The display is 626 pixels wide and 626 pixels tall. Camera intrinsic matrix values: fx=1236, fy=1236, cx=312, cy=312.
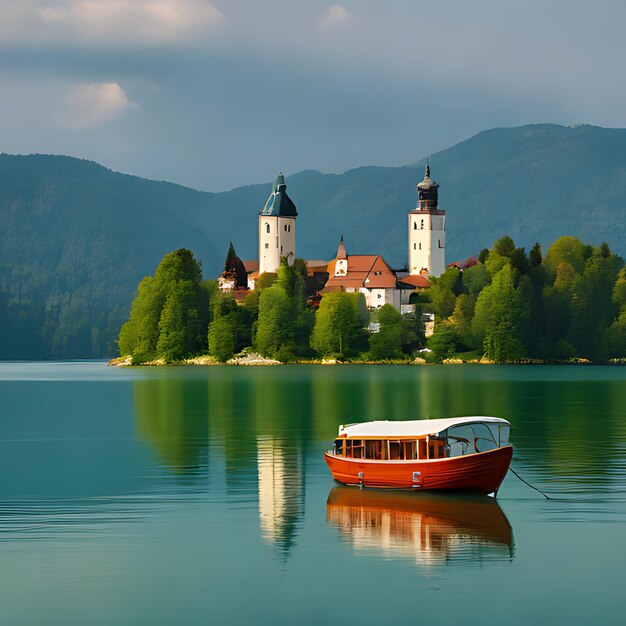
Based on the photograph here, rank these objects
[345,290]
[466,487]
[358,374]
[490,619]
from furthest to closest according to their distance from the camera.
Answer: [345,290] → [358,374] → [466,487] → [490,619]

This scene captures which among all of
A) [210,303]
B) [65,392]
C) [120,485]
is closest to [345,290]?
[210,303]

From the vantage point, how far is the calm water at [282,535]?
23.6 metres

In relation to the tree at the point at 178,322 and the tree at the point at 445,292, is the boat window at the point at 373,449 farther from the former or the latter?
the tree at the point at 445,292

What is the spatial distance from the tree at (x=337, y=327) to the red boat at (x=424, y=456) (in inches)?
5024

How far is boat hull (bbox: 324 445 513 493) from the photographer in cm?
3512

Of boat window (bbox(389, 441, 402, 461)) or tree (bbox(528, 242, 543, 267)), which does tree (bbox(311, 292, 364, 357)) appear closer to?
tree (bbox(528, 242, 543, 267))

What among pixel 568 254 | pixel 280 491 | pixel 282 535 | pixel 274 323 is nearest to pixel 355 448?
pixel 280 491

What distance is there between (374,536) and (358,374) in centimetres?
9906

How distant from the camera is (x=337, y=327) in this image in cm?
16700

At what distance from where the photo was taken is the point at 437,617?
898 inches

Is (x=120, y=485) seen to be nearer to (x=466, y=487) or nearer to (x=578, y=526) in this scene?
(x=466, y=487)

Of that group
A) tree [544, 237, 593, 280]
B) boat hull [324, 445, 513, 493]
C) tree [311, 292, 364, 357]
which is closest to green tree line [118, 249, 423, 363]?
tree [311, 292, 364, 357]

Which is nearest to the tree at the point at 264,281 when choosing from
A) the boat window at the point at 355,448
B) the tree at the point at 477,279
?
the tree at the point at 477,279

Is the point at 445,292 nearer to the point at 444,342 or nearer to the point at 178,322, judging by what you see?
the point at 444,342
